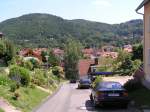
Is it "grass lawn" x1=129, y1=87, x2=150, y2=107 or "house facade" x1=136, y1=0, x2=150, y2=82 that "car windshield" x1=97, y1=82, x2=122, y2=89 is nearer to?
"grass lawn" x1=129, y1=87, x2=150, y2=107

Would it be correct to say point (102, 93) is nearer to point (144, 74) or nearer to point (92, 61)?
point (144, 74)

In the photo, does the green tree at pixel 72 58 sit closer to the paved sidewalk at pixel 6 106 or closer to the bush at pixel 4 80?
the bush at pixel 4 80

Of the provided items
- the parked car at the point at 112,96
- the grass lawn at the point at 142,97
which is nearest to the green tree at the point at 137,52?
the grass lawn at the point at 142,97

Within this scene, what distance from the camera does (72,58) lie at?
133 meters

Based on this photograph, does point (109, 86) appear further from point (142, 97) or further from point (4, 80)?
point (4, 80)

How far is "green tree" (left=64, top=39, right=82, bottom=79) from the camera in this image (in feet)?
417

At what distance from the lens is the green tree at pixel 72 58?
127 metres

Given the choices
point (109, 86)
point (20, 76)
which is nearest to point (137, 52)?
point (20, 76)

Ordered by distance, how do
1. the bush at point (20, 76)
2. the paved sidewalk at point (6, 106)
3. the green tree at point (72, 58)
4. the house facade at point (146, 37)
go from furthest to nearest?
the green tree at point (72, 58), the bush at point (20, 76), the house facade at point (146, 37), the paved sidewalk at point (6, 106)

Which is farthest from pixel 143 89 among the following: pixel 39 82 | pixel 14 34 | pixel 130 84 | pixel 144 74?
pixel 14 34

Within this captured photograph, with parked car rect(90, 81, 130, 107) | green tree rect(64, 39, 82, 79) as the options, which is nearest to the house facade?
parked car rect(90, 81, 130, 107)

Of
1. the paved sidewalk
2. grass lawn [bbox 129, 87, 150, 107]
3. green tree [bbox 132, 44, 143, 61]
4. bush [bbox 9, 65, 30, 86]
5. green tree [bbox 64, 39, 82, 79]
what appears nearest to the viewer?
the paved sidewalk

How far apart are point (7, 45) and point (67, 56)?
90.5 meters

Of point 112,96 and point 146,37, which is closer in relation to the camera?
point 112,96
